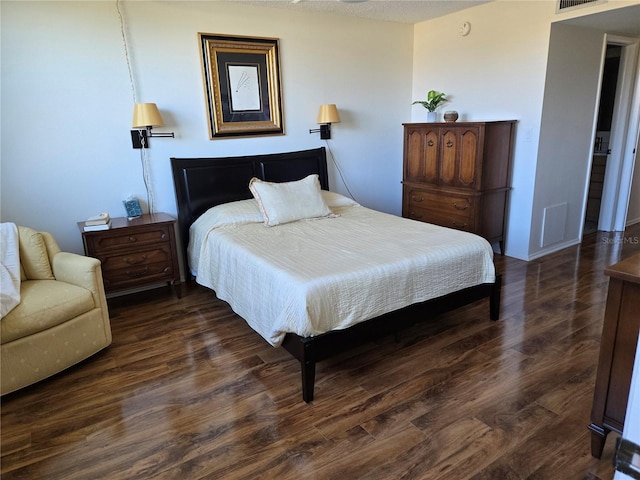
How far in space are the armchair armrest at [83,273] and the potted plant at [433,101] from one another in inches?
142

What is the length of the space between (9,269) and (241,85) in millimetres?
2384

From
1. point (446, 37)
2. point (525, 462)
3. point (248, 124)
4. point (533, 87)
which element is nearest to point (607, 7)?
point (533, 87)

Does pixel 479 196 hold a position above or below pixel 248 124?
A: below

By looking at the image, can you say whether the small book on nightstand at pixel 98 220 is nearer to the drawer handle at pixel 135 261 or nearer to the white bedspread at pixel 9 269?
the drawer handle at pixel 135 261

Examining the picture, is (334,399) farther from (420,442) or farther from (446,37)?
(446,37)

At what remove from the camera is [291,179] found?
414cm

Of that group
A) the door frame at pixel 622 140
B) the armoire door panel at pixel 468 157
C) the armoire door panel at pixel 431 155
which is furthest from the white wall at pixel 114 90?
the door frame at pixel 622 140

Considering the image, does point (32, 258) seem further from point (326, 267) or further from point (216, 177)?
point (326, 267)

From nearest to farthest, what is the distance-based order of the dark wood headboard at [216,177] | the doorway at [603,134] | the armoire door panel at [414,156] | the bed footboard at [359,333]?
the bed footboard at [359,333], the dark wood headboard at [216,177], the armoire door panel at [414,156], the doorway at [603,134]

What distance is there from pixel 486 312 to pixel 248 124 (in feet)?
8.72

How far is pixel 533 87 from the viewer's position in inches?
152

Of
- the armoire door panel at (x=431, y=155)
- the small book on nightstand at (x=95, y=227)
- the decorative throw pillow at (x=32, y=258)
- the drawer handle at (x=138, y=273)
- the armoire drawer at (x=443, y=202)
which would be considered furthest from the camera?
the armoire door panel at (x=431, y=155)

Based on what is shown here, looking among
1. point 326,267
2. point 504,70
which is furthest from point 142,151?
point 504,70

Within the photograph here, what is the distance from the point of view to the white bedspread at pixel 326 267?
7.13ft
